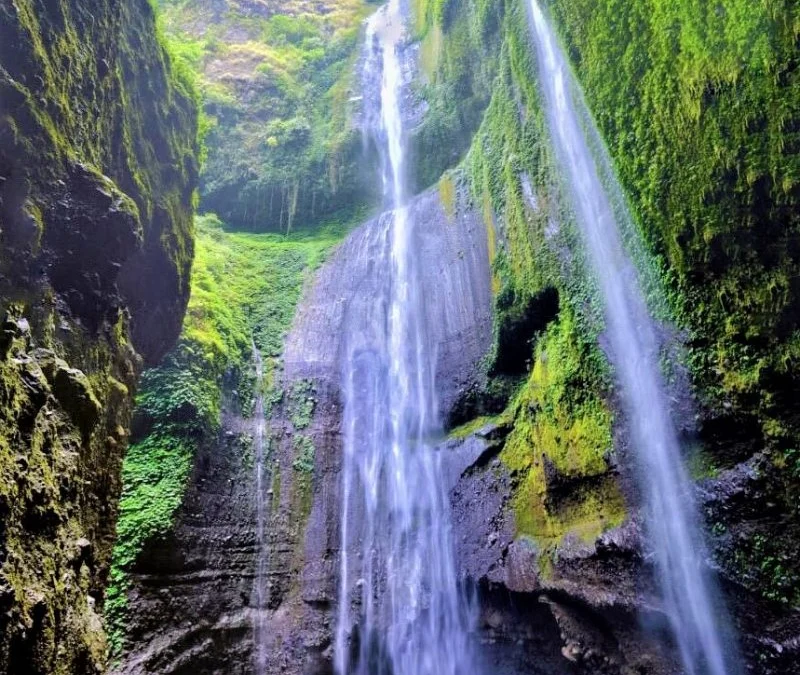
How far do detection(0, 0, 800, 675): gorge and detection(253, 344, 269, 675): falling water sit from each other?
44 millimetres

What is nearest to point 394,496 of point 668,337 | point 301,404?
point 301,404

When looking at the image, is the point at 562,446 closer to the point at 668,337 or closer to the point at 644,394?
the point at 644,394

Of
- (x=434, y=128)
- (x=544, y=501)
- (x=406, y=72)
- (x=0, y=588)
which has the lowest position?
(x=0, y=588)

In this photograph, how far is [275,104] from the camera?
1719cm

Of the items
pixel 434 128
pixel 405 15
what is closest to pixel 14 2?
pixel 434 128

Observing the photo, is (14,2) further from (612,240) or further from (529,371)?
(529,371)

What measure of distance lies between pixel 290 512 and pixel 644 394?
5.59 meters

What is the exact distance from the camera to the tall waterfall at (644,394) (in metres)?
5.20

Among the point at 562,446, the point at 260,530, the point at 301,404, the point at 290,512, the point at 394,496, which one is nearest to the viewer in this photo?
the point at 562,446

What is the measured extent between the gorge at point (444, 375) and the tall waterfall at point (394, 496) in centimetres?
5

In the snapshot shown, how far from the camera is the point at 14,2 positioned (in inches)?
182

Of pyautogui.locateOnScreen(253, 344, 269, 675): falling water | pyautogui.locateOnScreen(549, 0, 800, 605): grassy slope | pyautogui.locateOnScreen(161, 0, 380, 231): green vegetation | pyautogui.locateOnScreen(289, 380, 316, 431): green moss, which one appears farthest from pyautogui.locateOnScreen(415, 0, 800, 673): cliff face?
pyautogui.locateOnScreen(161, 0, 380, 231): green vegetation

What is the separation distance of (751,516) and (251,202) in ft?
45.1

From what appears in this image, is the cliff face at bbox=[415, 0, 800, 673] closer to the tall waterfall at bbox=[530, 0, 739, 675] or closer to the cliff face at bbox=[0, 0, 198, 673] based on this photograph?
the tall waterfall at bbox=[530, 0, 739, 675]
